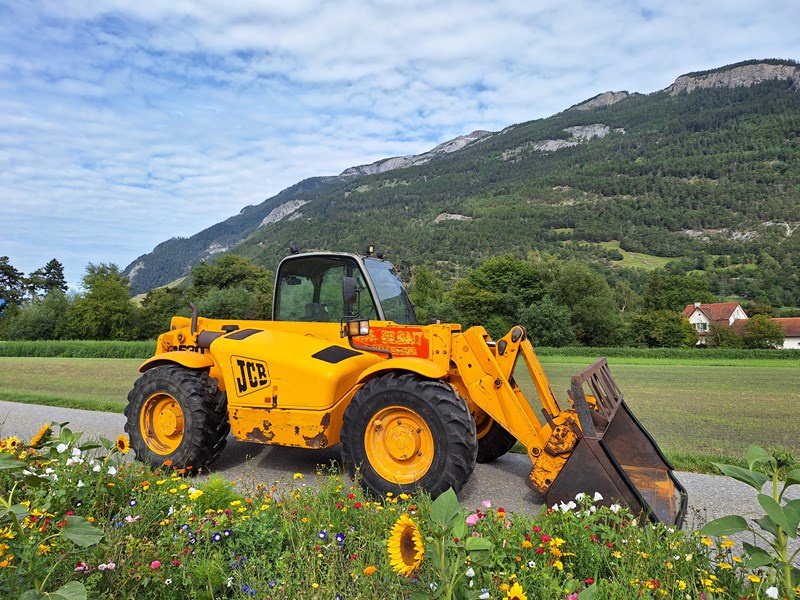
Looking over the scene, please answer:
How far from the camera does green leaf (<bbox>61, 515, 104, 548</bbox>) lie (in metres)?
1.98

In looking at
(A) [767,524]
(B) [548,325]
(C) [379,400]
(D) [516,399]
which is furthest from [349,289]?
(B) [548,325]

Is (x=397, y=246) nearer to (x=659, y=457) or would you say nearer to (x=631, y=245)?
(x=631, y=245)

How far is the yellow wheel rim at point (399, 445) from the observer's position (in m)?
4.89

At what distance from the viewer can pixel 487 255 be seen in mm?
127750

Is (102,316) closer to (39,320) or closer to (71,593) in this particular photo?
(39,320)

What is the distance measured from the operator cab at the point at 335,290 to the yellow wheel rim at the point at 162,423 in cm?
164

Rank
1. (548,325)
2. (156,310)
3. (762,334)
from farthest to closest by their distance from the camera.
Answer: (156,310) → (762,334) → (548,325)

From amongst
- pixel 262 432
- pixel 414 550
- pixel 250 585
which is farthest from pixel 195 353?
pixel 414 550

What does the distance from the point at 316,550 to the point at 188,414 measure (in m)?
3.28

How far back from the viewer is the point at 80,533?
204 cm

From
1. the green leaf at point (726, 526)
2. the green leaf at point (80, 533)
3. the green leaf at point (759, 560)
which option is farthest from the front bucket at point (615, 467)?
the green leaf at point (80, 533)

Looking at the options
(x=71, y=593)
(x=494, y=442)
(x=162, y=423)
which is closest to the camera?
(x=71, y=593)

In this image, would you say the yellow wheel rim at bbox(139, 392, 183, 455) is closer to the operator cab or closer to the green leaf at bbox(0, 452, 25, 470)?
the operator cab

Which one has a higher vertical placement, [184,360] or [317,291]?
[317,291]
